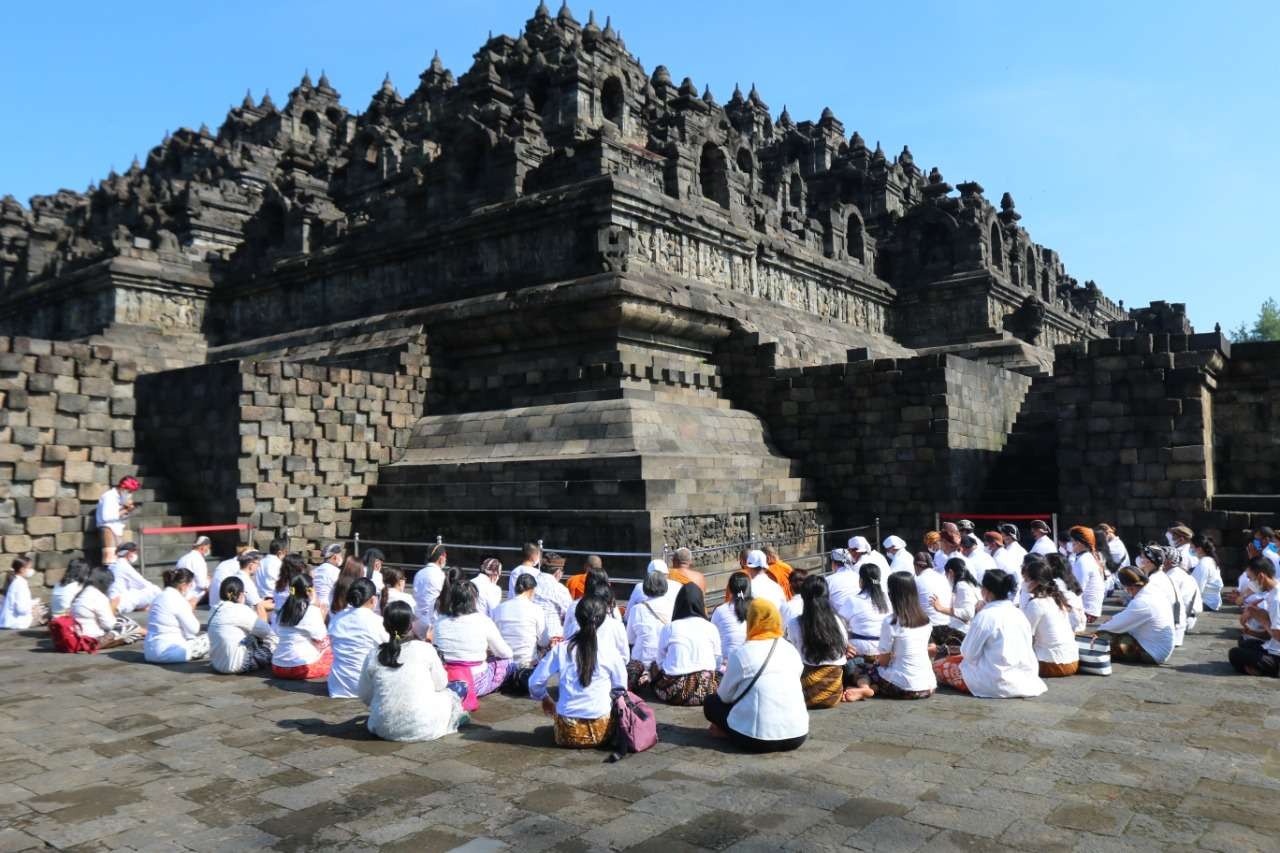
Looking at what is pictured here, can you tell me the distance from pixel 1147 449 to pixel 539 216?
12.6 metres

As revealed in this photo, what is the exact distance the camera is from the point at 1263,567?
8688 millimetres

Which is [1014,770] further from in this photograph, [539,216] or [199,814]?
[539,216]

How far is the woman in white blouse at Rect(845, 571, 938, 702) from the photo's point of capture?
7.82m

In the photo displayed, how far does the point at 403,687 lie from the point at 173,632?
4718 mm

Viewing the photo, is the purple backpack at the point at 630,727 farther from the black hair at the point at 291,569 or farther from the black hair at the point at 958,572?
the black hair at the point at 291,569

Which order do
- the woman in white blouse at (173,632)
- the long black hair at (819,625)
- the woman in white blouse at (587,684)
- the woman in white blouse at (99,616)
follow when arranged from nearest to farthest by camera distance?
1. the woman in white blouse at (587,684)
2. the long black hair at (819,625)
3. the woman in white blouse at (173,632)
4. the woman in white blouse at (99,616)

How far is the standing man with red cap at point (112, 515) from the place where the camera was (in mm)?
15125

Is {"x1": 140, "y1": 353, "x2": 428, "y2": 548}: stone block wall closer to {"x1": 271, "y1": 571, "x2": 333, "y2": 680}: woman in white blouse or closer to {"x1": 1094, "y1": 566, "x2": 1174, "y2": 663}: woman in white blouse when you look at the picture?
{"x1": 271, "y1": 571, "x2": 333, "y2": 680}: woman in white blouse

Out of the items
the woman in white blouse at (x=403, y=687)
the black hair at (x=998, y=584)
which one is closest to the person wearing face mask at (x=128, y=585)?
the woman in white blouse at (x=403, y=687)

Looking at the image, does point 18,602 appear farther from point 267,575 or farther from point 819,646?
point 819,646

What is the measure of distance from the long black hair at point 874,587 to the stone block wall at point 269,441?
1203 cm

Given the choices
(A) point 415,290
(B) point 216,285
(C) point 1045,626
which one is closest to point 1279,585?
(C) point 1045,626

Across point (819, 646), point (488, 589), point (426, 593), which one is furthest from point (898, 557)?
point (426, 593)

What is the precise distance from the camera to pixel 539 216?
61.8 ft
